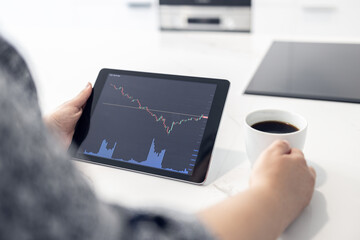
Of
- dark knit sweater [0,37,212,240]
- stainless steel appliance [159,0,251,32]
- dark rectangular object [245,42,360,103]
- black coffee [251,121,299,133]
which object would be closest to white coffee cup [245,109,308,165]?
black coffee [251,121,299,133]

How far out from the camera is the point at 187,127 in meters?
0.80

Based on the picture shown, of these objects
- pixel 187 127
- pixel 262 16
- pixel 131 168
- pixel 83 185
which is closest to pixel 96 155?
pixel 131 168

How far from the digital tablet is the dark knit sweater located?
39cm

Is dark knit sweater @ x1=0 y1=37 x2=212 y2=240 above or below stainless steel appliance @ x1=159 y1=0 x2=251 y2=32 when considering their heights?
above

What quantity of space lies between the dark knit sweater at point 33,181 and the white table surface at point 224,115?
7cm

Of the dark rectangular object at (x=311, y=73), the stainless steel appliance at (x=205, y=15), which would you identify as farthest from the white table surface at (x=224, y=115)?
the stainless steel appliance at (x=205, y=15)

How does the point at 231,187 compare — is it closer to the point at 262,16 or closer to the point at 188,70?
the point at 188,70

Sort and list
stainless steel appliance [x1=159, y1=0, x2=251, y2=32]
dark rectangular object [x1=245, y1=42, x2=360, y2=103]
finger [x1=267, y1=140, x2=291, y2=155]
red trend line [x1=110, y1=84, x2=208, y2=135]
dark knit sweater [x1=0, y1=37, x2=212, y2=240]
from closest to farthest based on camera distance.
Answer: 1. dark knit sweater [x1=0, y1=37, x2=212, y2=240]
2. finger [x1=267, y1=140, x2=291, y2=155]
3. red trend line [x1=110, y1=84, x2=208, y2=135]
4. dark rectangular object [x1=245, y1=42, x2=360, y2=103]
5. stainless steel appliance [x1=159, y1=0, x2=251, y2=32]

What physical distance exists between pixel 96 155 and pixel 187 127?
196mm

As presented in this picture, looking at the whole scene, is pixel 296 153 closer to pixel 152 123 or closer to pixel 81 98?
pixel 152 123

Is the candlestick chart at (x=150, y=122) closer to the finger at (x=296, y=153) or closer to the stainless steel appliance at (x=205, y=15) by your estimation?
the finger at (x=296, y=153)

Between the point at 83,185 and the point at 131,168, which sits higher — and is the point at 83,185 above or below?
above

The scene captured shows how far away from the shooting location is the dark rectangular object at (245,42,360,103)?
42.0 inches

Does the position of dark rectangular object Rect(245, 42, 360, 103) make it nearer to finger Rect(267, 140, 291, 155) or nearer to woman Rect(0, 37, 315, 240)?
finger Rect(267, 140, 291, 155)
